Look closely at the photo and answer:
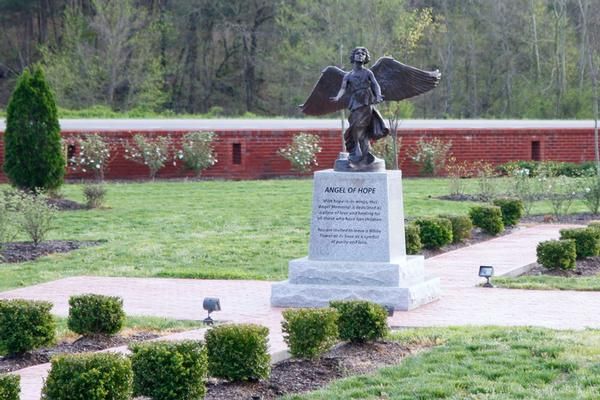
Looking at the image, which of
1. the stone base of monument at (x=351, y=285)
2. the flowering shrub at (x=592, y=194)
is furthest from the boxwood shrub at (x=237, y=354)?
the flowering shrub at (x=592, y=194)

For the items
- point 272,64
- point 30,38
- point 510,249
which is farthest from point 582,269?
point 30,38

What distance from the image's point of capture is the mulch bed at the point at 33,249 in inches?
629

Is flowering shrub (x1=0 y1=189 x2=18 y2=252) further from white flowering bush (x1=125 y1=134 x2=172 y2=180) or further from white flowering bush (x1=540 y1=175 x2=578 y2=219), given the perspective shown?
white flowering bush (x1=125 y1=134 x2=172 y2=180)

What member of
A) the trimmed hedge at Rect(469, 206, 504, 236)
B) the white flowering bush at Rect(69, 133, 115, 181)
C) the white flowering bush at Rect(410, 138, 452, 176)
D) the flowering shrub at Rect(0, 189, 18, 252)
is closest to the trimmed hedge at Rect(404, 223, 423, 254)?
the trimmed hedge at Rect(469, 206, 504, 236)

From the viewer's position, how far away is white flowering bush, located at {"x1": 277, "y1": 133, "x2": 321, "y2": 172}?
2842 cm

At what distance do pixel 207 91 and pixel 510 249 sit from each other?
37.5 m

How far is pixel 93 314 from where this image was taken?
9.87 metres

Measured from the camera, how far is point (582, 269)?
48.7ft

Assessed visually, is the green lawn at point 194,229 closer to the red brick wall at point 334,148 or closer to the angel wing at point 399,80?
the red brick wall at point 334,148

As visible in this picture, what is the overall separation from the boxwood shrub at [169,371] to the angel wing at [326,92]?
522 cm

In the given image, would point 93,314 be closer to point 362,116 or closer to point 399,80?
point 362,116

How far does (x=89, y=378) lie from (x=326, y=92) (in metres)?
6.23

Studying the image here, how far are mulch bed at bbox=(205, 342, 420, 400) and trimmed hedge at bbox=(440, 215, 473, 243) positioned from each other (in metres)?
7.63

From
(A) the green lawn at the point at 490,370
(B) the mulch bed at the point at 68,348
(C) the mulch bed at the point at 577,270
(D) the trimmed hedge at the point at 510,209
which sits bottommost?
(C) the mulch bed at the point at 577,270
